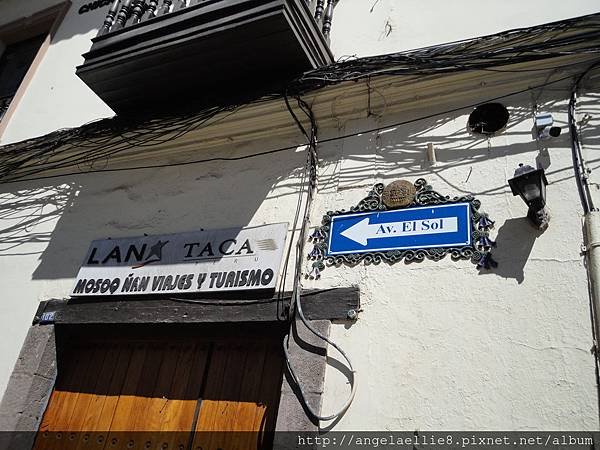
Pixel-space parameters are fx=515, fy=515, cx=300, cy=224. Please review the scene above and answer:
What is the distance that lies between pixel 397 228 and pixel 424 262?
29 centimetres

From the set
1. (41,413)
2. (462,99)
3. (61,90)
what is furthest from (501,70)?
(61,90)

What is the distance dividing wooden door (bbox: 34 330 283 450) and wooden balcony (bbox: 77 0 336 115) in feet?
6.37

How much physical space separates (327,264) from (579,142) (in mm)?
1649

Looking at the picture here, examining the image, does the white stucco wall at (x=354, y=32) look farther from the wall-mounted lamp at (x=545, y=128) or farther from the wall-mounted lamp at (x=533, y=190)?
the wall-mounted lamp at (x=533, y=190)

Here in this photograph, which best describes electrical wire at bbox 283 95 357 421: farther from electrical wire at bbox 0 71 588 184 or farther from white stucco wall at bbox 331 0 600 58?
white stucco wall at bbox 331 0 600 58

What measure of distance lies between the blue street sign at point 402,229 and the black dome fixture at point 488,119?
1.92 feet

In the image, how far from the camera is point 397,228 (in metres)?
3.18

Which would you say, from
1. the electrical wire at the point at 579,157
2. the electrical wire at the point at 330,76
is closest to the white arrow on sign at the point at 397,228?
the electrical wire at the point at 579,157

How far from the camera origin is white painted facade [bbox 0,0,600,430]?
255cm

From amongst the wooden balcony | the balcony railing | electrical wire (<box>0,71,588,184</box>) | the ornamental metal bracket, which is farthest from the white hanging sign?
the balcony railing

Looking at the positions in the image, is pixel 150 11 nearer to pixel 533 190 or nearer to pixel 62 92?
pixel 62 92

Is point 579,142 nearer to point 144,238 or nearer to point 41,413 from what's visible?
point 144,238

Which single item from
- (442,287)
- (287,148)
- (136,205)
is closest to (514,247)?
(442,287)

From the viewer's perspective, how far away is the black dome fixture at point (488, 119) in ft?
10.8
